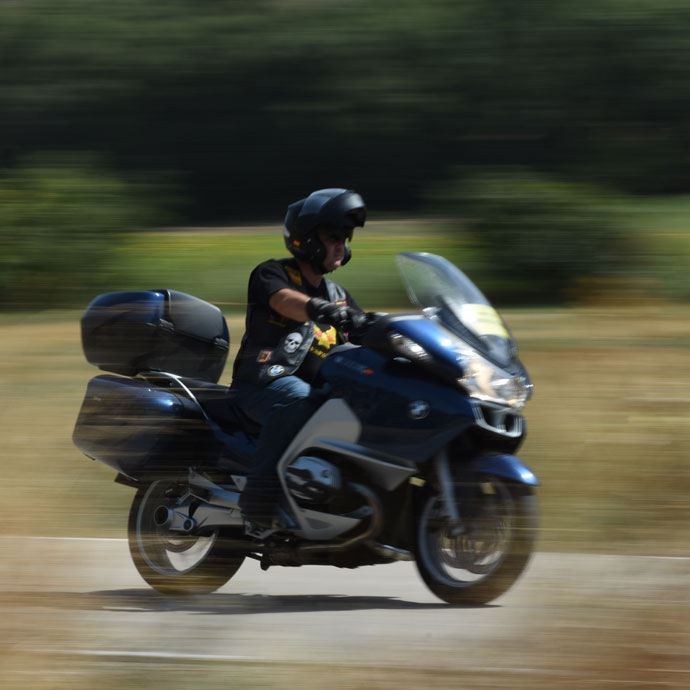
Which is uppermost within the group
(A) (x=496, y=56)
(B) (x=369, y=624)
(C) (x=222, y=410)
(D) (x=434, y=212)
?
(A) (x=496, y=56)

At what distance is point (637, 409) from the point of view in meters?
6.61

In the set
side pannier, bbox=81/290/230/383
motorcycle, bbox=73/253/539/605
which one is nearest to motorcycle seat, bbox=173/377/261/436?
motorcycle, bbox=73/253/539/605

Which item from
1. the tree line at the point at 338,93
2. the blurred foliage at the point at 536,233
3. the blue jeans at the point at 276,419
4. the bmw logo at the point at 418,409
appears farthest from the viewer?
the tree line at the point at 338,93

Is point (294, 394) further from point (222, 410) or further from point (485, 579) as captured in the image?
point (485, 579)

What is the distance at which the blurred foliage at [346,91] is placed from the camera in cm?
2167

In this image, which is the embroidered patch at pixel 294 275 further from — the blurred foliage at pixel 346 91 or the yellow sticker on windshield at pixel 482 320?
the blurred foliage at pixel 346 91

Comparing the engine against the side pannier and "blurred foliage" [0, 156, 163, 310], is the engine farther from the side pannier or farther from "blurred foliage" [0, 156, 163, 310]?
"blurred foliage" [0, 156, 163, 310]

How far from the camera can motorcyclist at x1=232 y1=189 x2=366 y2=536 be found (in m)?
4.28

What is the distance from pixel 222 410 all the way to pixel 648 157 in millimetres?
17025

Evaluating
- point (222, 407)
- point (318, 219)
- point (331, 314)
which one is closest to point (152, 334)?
point (222, 407)

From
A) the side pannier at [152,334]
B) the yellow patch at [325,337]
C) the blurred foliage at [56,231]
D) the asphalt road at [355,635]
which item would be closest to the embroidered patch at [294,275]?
the yellow patch at [325,337]

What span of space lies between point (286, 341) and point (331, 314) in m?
0.35

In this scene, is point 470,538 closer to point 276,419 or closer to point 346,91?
point 276,419

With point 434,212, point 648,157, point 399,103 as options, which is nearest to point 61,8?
point 399,103
